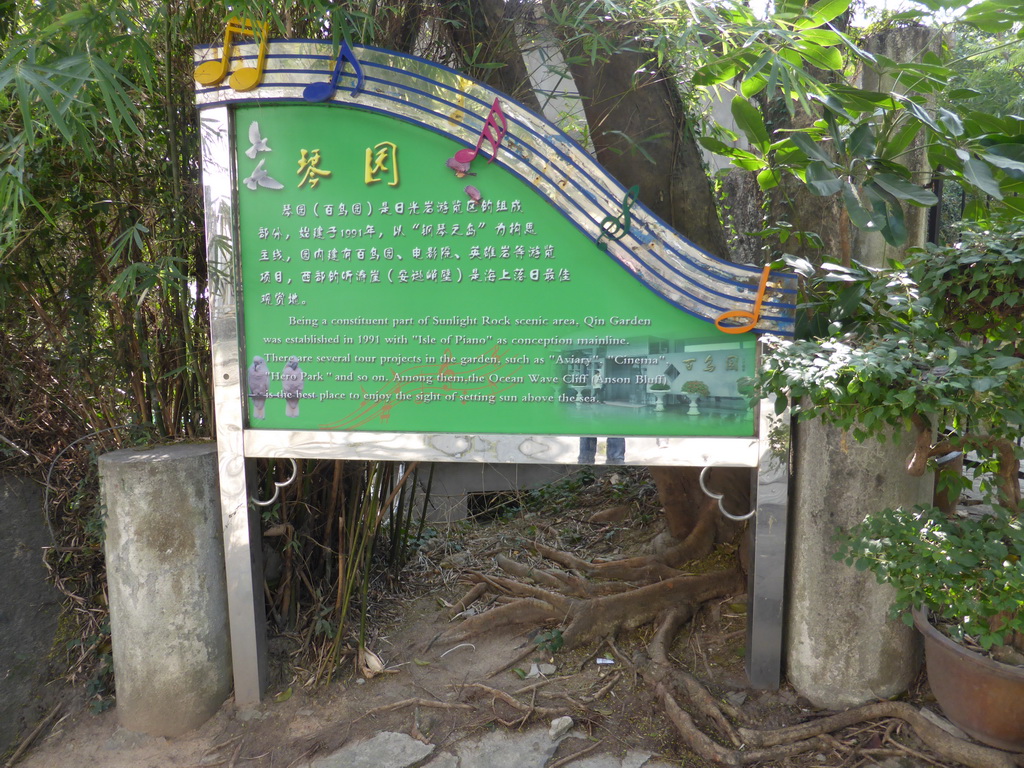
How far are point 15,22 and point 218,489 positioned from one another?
2.14 m

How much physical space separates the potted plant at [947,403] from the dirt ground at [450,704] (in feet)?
1.70

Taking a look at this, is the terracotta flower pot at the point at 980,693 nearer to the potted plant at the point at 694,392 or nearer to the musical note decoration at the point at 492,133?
the potted plant at the point at 694,392

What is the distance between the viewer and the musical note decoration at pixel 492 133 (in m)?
2.77

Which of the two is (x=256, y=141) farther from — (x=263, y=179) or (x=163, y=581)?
(x=163, y=581)

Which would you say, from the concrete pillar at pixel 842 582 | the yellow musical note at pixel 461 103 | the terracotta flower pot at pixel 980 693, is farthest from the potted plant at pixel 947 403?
the yellow musical note at pixel 461 103

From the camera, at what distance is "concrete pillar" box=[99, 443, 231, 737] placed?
302 cm

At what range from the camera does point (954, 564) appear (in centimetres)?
222

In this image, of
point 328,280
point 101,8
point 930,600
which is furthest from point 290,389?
point 930,600

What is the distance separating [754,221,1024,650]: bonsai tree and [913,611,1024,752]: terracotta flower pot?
161 millimetres

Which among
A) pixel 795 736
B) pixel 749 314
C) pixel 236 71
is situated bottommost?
pixel 795 736

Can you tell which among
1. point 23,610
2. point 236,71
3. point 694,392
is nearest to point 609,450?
Answer: point 694,392

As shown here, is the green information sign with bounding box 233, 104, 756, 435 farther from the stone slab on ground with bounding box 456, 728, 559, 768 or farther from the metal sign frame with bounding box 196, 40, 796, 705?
the stone slab on ground with bounding box 456, 728, 559, 768

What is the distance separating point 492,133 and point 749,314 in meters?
1.23

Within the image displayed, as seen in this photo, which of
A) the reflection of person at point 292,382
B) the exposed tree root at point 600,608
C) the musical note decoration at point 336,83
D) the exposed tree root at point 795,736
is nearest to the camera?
the exposed tree root at point 795,736
